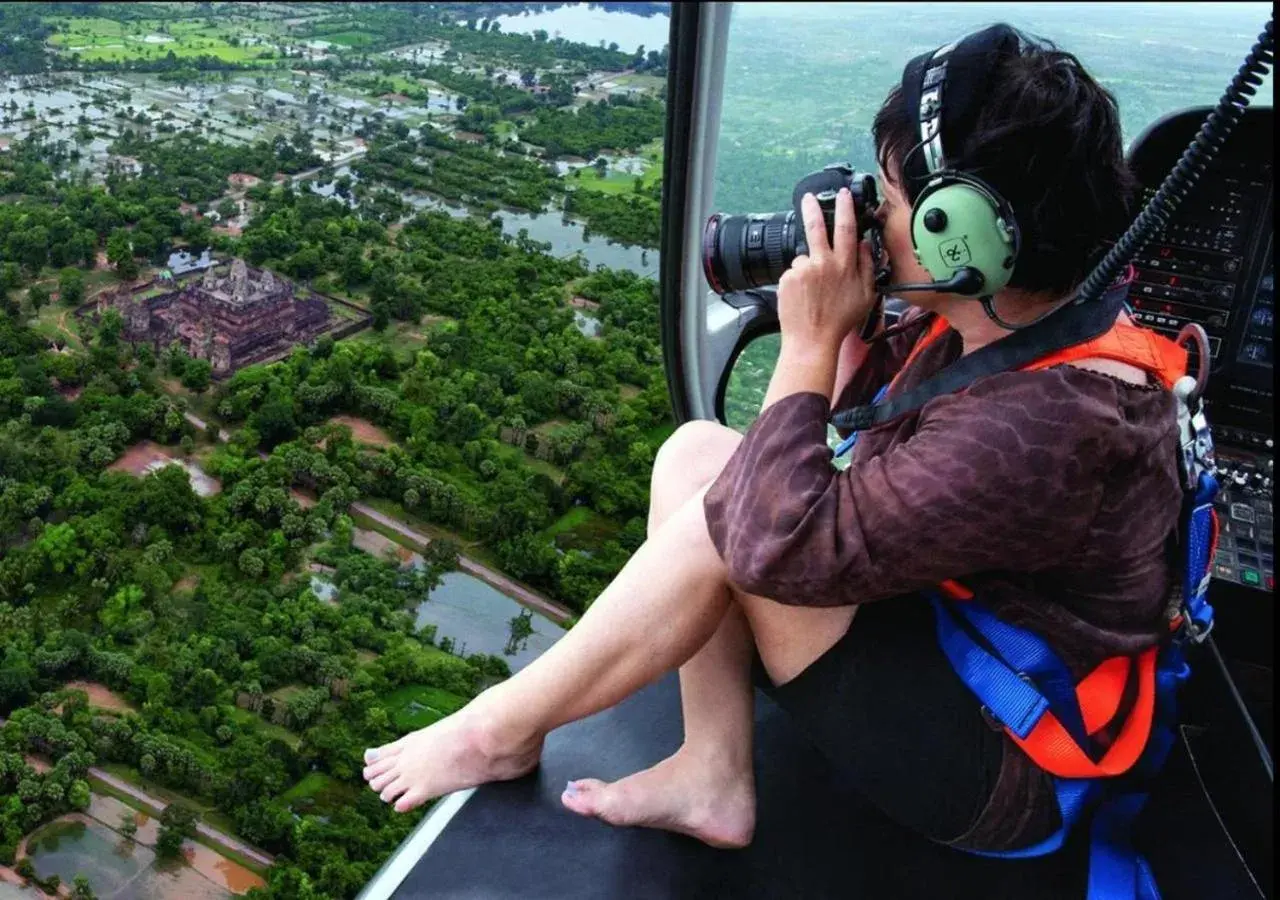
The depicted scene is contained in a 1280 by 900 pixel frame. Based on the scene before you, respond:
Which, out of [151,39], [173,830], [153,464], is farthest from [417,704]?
[151,39]

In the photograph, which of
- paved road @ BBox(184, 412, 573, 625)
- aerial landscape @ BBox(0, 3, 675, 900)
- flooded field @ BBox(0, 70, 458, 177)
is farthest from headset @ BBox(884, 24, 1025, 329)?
flooded field @ BBox(0, 70, 458, 177)

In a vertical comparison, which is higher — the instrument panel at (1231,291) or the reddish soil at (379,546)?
the instrument panel at (1231,291)

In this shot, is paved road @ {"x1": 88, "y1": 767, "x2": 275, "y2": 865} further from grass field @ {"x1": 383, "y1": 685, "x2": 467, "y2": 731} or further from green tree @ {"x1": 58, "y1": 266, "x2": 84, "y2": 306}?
green tree @ {"x1": 58, "y1": 266, "x2": 84, "y2": 306}

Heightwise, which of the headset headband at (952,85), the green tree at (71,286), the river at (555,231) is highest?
the headset headband at (952,85)

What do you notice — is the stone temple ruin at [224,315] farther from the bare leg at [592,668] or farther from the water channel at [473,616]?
the bare leg at [592,668]

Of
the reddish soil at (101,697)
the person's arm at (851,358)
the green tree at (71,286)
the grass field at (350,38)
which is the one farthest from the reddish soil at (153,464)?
the grass field at (350,38)

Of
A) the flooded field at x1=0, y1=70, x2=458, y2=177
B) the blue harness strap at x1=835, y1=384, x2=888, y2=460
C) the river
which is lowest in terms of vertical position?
the river

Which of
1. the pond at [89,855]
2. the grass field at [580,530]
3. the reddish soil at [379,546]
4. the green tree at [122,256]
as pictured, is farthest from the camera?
the green tree at [122,256]
